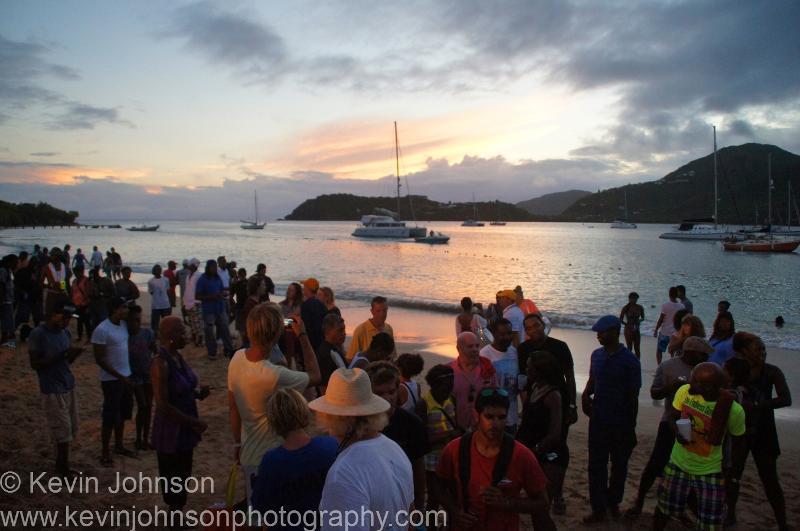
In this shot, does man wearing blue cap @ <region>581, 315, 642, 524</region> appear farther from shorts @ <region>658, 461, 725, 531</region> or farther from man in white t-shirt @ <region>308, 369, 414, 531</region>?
man in white t-shirt @ <region>308, 369, 414, 531</region>

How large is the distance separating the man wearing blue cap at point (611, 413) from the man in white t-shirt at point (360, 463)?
2659 millimetres

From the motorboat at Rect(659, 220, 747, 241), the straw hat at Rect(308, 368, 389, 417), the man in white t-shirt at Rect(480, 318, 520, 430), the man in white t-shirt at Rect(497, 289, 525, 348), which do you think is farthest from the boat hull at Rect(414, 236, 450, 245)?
the straw hat at Rect(308, 368, 389, 417)

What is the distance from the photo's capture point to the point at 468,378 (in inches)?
169

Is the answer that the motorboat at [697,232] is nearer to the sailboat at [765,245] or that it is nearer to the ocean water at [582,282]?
the sailboat at [765,245]

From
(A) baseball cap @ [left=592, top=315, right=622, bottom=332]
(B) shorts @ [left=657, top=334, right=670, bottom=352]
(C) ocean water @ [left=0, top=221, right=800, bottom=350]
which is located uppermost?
(A) baseball cap @ [left=592, top=315, right=622, bottom=332]

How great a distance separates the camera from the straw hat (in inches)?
96.3

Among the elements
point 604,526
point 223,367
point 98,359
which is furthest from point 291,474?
point 223,367

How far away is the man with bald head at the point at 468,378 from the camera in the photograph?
4.25m

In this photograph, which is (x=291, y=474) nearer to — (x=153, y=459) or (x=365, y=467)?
(x=365, y=467)

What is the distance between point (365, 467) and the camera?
7.33ft

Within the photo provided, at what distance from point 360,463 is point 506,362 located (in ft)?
9.47

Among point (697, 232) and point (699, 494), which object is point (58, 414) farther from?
point (697, 232)

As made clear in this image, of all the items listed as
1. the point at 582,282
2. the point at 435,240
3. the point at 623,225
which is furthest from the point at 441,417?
the point at 623,225

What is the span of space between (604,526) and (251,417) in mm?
3367
